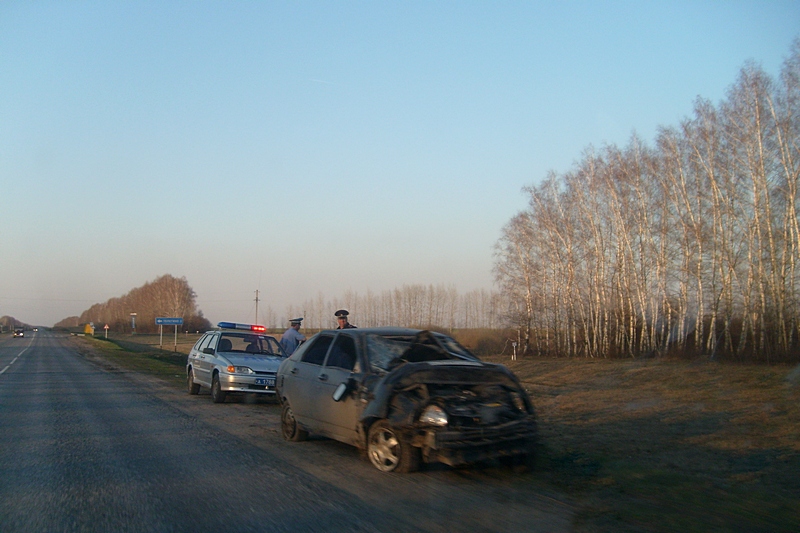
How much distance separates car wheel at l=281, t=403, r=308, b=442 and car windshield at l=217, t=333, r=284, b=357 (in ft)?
19.1

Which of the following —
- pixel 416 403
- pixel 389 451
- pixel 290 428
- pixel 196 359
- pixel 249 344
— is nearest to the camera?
pixel 416 403

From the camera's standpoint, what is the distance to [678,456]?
7.93 metres

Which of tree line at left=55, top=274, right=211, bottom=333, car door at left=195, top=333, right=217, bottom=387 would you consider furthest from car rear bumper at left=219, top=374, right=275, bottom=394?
tree line at left=55, top=274, right=211, bottom=333

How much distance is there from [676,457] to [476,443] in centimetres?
303

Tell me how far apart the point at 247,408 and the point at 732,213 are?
965 inches

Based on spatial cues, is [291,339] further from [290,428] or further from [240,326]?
[290,428]

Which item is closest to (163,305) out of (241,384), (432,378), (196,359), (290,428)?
(196,359)

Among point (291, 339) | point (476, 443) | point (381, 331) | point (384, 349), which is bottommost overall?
point (476, 443)

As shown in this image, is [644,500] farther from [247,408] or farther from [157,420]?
[247,408]

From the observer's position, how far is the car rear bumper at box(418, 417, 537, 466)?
6.58 metres

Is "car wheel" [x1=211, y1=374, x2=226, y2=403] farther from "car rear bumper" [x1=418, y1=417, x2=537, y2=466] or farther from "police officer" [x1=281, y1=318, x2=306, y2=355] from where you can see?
"car rear bumper" [x1=418, y1=417, x2=537, y2=466]

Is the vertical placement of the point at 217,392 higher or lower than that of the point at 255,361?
lower

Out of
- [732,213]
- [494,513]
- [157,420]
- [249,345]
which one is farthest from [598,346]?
[494,513]

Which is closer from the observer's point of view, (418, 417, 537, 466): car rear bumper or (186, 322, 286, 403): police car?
(418, 417, 537, 466): car rear bumper
